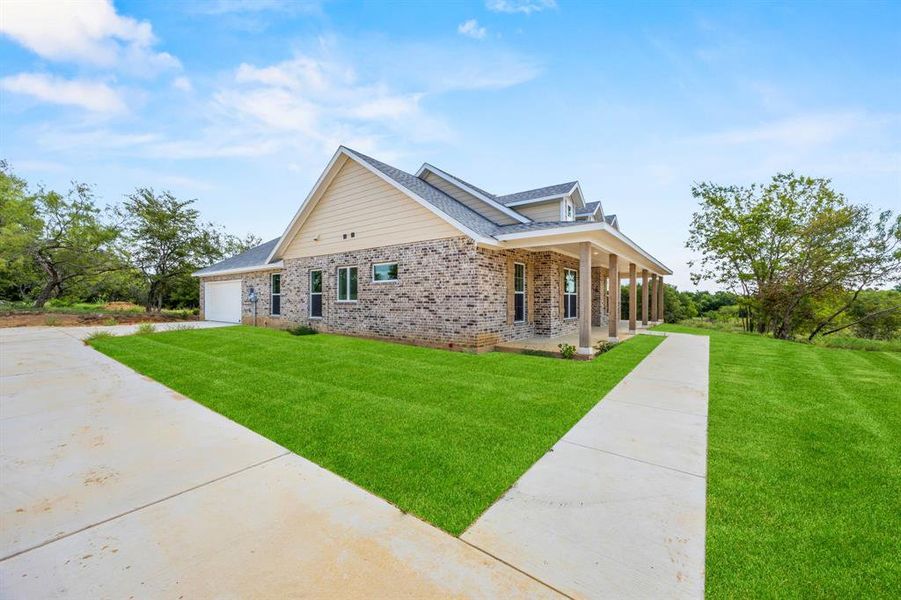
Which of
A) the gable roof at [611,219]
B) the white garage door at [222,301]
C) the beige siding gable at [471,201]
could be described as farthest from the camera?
the gable roof at [611,219]

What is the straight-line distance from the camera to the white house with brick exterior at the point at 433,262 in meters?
9.23

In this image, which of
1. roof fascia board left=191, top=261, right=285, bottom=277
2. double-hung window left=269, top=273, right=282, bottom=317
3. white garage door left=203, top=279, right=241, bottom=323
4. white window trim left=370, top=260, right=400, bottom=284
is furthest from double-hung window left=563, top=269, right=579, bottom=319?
white garage door left=203, top=279, right=241, bottom=323

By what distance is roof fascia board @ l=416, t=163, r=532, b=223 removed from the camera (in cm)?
1225

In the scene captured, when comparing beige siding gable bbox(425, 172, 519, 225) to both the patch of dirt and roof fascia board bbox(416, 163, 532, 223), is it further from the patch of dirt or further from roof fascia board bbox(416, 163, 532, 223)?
the patch of dirt

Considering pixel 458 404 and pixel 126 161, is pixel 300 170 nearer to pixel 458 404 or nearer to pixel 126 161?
pixel 126 161

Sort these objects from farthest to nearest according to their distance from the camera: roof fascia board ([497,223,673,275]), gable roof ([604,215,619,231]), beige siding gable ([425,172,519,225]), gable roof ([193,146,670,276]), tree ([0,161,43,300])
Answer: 1. gable roof ([604,215,619,231])
2. tree ([0,161,43,300])
3. beige siding gable ([425,172,519,225])
4. gable roof ([193,146,670,276])
5. roof fascia board ([497,223,673,275])

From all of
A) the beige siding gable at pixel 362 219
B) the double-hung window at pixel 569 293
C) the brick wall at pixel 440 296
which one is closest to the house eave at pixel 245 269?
the brick wall at pixel 440 296

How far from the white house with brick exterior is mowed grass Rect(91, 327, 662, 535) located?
1272mm

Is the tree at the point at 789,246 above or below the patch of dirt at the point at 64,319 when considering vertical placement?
above

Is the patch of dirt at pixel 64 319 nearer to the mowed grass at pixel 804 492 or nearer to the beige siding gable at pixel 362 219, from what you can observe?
the beige siding gable at pixel 362 219

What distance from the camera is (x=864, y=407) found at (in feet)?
16.5

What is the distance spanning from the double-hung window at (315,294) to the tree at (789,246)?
2008cm

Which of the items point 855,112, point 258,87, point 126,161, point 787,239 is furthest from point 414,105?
point 787,239

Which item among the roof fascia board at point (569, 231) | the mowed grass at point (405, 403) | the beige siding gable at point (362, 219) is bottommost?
the mowed grass at point (405, 403)
